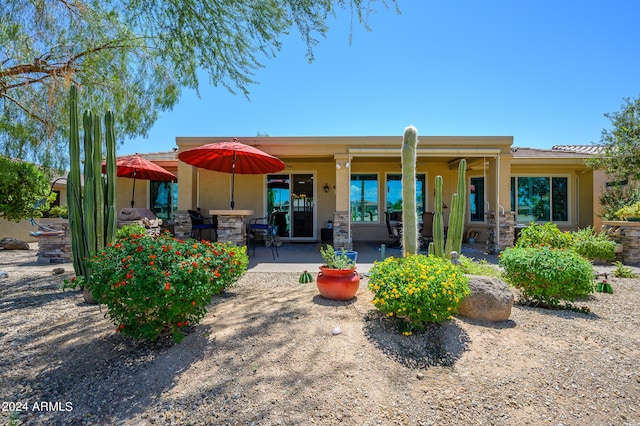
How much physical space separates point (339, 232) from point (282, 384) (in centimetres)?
596

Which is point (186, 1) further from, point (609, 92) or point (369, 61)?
point (609, 92)

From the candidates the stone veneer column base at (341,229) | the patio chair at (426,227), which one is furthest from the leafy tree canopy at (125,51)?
the patio chair at (426,227)

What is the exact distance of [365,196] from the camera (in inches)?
432

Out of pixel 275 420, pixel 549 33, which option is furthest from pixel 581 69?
pixel 275 420

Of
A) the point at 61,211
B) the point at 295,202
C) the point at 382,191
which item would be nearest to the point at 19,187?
the point at 61,211

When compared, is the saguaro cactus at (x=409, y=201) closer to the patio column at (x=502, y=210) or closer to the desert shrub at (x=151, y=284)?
the desert shrub at (x=151, y=284)

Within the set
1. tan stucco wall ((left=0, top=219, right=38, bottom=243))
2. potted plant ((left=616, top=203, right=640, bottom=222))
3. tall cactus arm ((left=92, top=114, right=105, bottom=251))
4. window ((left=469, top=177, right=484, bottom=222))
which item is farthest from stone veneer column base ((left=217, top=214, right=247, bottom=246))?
tan stucco wall ((left=0, top=219, right=38, bottom=243))

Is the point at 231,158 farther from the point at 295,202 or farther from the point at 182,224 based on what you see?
the point at 295,202

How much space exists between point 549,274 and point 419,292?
6.50ft

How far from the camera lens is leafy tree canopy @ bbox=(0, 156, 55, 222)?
231 inches

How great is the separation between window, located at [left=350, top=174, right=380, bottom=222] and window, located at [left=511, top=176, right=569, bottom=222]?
16.3 ft

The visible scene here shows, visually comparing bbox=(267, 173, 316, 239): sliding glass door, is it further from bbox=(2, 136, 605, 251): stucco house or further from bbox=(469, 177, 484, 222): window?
bbox=(469, 177, 484, 222): window

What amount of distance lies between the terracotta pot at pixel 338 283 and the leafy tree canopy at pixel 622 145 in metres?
9.27

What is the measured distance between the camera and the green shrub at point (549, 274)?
11.8 ft
